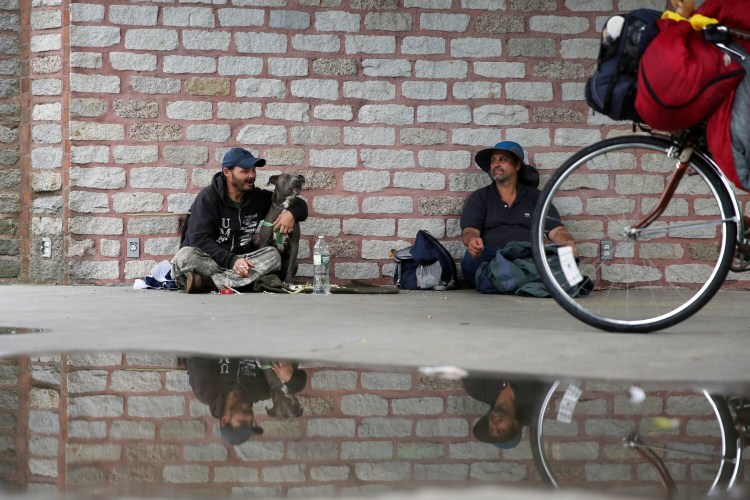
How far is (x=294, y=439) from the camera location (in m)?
2.10

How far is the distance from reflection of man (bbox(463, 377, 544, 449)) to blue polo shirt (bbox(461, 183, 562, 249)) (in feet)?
12.2

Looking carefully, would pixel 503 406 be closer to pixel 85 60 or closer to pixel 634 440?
pixel 634 440

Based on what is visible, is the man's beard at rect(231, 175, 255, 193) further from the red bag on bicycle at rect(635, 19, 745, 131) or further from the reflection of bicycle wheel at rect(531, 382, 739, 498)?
the reflection of bicycle wheel at rect(531, 382, 739, 498)

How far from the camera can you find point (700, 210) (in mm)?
6766

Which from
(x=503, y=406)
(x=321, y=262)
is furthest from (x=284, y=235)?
(x=503, y=406)

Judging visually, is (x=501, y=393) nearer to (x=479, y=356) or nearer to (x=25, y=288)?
(x=479, y=356)

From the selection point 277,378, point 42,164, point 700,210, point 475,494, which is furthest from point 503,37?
point 475,494

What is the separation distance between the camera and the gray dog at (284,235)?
247 inches

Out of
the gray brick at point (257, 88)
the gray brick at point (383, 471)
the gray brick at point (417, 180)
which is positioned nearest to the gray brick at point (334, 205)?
the gray brick at point (417, 180)

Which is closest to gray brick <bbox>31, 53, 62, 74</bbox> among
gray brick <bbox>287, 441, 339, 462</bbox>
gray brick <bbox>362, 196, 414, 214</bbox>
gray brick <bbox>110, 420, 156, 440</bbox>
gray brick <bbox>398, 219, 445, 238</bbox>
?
gray brick <bbox>362, 196, 414, 214</bbox>

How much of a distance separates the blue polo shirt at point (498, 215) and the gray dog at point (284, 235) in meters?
1.07

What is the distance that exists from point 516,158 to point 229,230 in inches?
73.6

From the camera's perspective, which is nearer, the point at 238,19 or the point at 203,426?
the point at 203,426

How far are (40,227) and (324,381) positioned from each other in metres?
4.71
